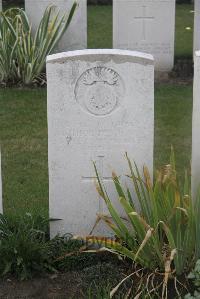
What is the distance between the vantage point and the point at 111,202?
4805 mm

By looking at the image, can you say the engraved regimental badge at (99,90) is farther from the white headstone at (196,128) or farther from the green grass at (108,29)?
the green grass at (108,29)

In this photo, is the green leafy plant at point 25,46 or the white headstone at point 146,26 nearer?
the green leafy plant at point 25,46

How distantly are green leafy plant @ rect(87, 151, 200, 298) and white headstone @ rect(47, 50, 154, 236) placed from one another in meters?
0.23

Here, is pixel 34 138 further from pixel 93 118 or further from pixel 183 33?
pixel 183 33

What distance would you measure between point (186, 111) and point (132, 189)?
11.3 ft

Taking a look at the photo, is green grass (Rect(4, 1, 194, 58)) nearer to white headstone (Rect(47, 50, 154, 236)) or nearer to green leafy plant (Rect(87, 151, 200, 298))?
white headstone (Rect(47, 50, 154, 236))

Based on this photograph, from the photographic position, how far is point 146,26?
960 centimetres

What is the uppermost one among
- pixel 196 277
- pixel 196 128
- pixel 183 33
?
pixel 183 33

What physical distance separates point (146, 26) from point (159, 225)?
5573 mm

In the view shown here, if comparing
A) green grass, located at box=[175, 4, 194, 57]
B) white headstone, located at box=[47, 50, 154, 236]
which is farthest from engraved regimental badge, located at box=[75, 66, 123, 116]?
green grass, located at box=[175, 4, 194, 57]

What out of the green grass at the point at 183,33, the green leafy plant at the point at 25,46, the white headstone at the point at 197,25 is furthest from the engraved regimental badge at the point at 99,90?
the green grass at the point at 183,33

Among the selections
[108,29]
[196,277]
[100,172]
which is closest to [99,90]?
[100,172]

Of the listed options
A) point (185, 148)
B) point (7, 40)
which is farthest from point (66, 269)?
point (7, 40)

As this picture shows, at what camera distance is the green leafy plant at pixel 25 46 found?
8789 millimetres
